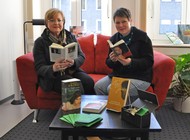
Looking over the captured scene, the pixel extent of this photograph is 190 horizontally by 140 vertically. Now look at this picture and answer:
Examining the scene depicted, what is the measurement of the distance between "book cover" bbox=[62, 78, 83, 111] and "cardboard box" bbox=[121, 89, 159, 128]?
0.29m

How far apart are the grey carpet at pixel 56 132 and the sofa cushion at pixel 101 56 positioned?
2.24ft

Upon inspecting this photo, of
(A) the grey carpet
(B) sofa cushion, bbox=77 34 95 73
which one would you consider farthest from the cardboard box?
(B) sofa cushion, bbox=77 34 95 73

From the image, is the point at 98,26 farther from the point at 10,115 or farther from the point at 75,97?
the point at 75,97

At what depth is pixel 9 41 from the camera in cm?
331

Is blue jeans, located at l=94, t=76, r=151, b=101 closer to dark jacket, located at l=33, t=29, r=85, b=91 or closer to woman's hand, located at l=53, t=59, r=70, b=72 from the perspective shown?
dark jacket, located at l=33, t=29, r=85, b=91

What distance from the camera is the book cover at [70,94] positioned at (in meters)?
1.57

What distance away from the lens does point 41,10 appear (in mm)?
3836

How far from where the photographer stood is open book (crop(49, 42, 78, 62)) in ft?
6.84

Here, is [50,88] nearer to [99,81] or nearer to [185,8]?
[99,81]

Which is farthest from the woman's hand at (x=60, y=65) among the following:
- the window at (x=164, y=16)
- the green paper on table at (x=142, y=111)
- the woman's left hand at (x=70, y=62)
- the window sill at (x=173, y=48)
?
the window at (x=164, y=16)

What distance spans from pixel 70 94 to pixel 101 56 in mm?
1472

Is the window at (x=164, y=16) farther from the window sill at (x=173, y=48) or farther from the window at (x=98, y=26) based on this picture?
the window at (x=98, y=26)

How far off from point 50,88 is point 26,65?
326 millimetres

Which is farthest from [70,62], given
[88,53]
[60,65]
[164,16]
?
[164,16]
